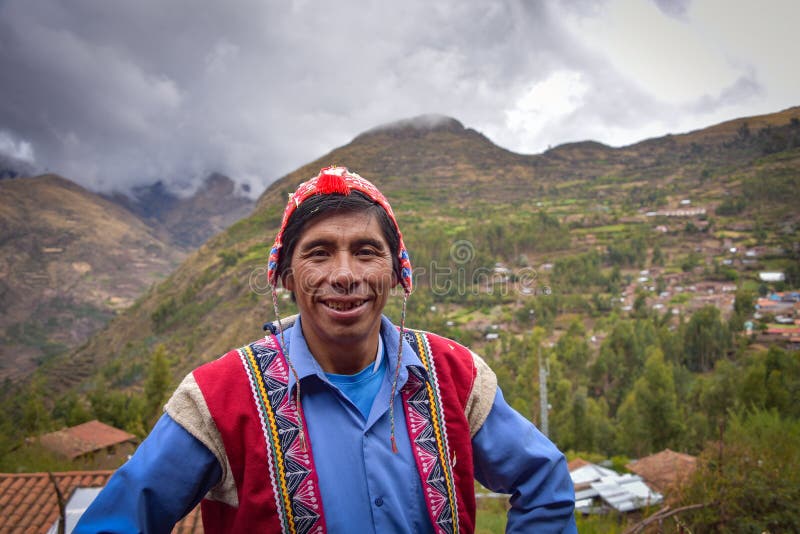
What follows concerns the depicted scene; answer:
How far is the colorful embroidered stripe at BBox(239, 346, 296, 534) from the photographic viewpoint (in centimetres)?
120

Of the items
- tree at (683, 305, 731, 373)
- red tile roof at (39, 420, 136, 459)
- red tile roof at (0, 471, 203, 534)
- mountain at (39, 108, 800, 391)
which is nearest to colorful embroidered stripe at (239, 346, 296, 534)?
red tile roof at (0, 471, 203, 534)

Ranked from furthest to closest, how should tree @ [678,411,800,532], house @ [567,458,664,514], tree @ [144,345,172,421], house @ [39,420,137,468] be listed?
tree @ [144,345,172,421]
house @ [39,420,137,468]
house @ [567,458,664,514]
tree @ [678,411,800,532]

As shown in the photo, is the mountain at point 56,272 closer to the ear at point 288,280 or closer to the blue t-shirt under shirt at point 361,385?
the ear at point 288,280

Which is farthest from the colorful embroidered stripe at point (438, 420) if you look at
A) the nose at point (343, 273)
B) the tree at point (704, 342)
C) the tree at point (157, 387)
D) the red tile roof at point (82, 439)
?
the tree at point (704, 342)

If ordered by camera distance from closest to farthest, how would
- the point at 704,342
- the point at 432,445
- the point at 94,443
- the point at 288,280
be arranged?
the point at 432,445 < the point at 288,280 < the point at 94,443 < the point at 704,342

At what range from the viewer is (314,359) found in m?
1.41

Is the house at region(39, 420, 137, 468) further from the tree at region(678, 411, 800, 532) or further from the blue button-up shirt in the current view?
the blue button-up shirt

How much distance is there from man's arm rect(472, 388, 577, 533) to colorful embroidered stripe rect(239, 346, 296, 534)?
610 millimetres

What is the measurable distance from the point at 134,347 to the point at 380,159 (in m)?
82.6

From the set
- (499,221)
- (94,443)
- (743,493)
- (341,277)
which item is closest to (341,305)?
(341,277)

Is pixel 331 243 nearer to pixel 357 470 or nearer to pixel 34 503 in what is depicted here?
pixel 357 470

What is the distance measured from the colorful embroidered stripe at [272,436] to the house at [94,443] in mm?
23778

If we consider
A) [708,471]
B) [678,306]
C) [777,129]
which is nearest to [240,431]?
[708,471]

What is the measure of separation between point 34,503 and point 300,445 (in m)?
9.03
